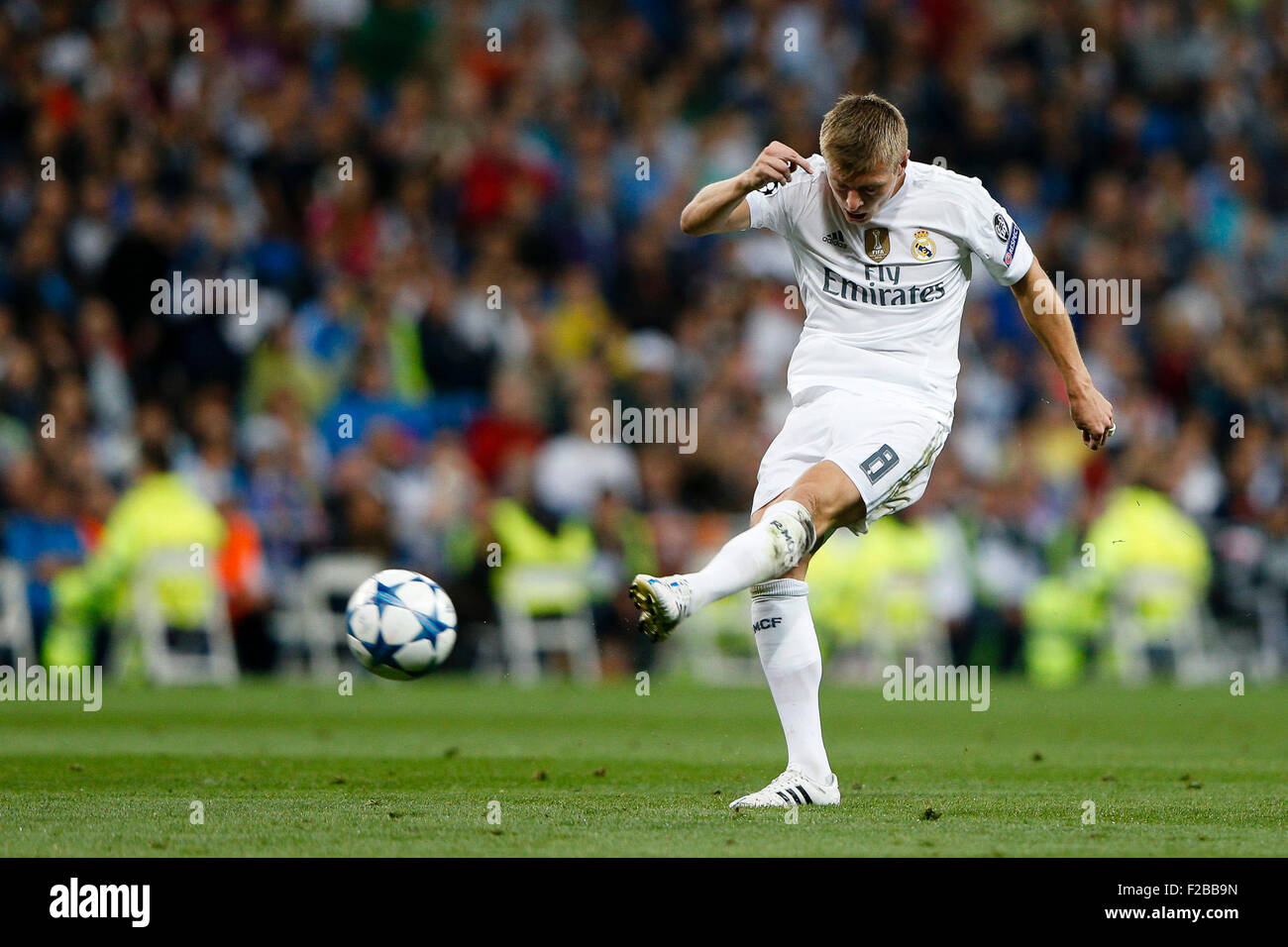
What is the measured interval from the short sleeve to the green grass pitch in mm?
1939

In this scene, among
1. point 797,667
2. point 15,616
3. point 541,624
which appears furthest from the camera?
point 541,624

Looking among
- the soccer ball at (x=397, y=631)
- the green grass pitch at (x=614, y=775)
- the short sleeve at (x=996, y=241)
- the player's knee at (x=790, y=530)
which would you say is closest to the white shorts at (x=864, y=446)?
the player's knee at (x=790, y=530)

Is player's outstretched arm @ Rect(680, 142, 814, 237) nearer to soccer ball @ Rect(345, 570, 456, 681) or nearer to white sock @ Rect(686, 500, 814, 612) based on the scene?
white sock @ Rect(686, 500, 814, 612)

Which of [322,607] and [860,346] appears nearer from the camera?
[860,346]

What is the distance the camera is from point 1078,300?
1769 centimetres

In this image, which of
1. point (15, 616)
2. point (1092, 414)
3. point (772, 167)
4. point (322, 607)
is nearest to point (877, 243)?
point (772, 167)

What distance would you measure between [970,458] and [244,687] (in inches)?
267

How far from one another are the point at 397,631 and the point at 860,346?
2.02 meters

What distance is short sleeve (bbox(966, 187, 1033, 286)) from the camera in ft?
22.5

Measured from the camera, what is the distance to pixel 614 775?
806 cm

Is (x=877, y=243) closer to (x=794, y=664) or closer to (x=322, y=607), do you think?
(x=794, y=664)

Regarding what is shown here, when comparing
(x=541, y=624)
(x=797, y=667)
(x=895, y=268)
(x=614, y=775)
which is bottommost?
(x=614, y=775)

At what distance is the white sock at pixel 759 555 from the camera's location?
592 cm
